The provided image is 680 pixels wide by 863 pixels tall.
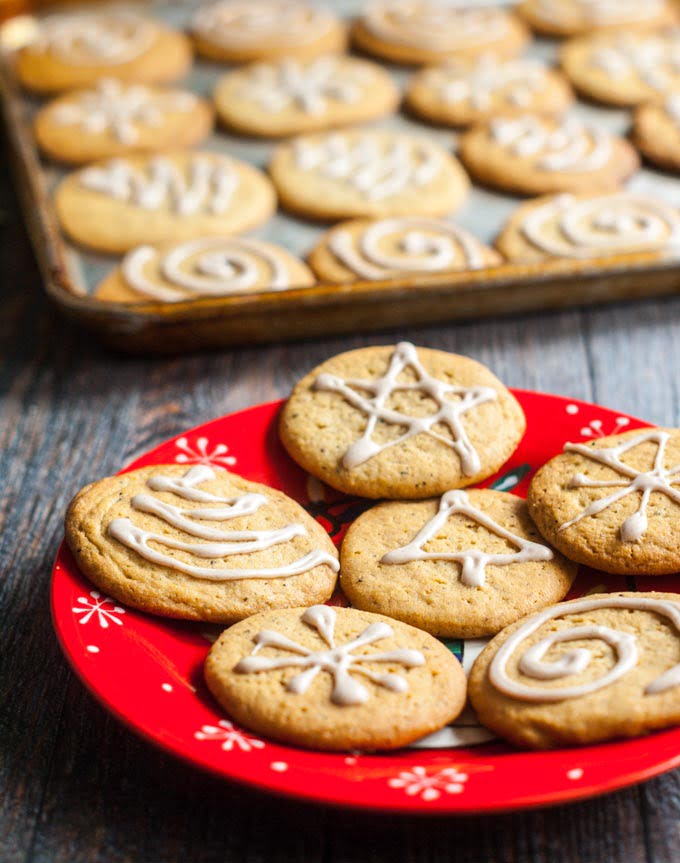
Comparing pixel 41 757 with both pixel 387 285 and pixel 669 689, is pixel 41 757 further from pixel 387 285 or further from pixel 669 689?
pixel 387 285

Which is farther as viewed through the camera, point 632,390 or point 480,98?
point 480,98

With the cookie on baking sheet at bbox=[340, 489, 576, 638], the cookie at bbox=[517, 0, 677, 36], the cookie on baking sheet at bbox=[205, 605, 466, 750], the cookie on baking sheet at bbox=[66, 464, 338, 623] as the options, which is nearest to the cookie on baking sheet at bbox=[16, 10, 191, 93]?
the cookie at bbox=[517, 0, 677, 36]

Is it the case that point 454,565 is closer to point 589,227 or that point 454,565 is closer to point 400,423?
point 400,423

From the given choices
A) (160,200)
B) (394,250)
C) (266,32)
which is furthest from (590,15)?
(160,200)

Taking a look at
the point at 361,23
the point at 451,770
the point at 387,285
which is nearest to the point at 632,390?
the point at 387,285

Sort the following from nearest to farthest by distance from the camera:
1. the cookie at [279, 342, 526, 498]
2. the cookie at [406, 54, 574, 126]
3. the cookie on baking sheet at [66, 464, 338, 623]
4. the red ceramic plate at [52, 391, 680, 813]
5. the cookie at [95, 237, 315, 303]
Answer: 1. the red ceramic plate at [52, 391, 680, 813]
2. the cookie on baking sheet at [66, 464, 338, 623]
3. the cookie at [279, 342, 526, 498]
4. the cookie at [95, 237, 315, 303]
5. the cookie at [406, 54, 574, 126]

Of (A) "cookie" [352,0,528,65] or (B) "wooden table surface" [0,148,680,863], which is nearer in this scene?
(B) "wooden table surface" [0,148,680,863]

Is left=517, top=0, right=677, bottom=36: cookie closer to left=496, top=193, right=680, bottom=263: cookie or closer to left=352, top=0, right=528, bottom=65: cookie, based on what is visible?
left=352, top=0, right=528, bottom=65: cookie
